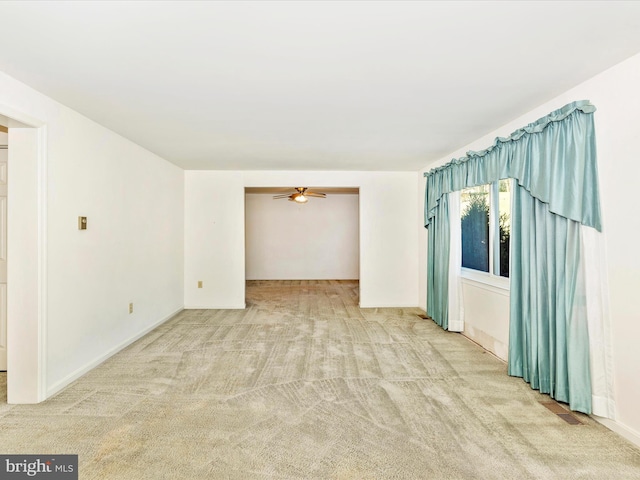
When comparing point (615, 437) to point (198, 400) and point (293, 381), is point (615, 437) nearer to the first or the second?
point (293, 381)

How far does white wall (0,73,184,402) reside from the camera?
2447 mm

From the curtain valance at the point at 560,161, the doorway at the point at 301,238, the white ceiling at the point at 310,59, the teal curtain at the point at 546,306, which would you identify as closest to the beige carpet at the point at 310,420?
the teal curtain at the point at 546,306

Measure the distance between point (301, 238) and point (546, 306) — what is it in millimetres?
6484

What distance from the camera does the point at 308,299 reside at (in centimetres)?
620

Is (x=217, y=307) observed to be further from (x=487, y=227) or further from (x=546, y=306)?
(x=546, y=306)

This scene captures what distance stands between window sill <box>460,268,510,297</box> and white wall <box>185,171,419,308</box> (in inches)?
58.3

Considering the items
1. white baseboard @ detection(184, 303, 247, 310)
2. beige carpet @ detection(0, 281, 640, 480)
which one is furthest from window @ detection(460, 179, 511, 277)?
white baseboard @ detection(184, 303, 247, 310)

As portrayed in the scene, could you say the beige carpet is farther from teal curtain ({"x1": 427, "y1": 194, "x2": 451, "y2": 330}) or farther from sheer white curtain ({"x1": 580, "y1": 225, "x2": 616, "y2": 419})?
teal curtain ({"x1": 427, "y1": 194, "x2": 451, "y2": 330})

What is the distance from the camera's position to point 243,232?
5.45 metres

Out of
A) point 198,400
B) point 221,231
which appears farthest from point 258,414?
point 221,231

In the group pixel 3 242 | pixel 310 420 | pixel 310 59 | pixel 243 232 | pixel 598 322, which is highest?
pixel 310 59

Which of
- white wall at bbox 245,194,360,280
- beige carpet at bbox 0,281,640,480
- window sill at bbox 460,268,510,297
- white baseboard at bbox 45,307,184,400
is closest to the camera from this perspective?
beige carpet at bbox 0,281,640,480

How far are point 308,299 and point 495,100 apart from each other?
15.0ft

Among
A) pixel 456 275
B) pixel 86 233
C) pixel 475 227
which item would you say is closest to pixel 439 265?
pixel 456 275
